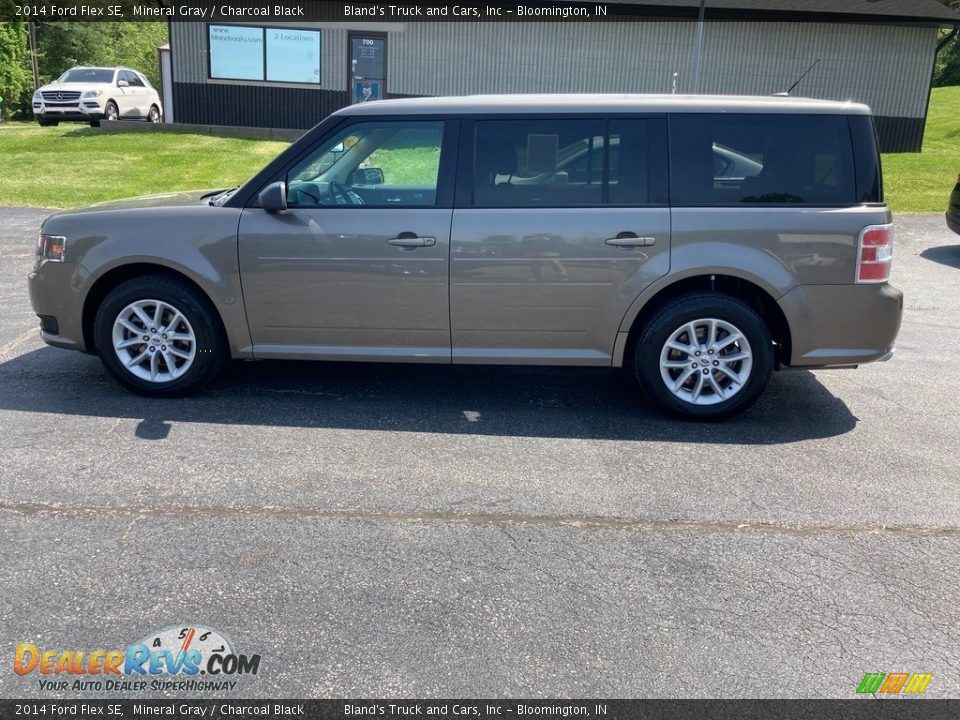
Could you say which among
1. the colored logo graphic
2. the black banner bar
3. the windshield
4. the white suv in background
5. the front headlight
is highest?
the windshield

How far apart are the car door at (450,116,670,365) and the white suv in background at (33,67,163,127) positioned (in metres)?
21.6

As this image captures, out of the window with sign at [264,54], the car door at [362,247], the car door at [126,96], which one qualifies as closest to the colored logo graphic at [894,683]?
the car door at [362,247]

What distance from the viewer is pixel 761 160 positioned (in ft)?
17.2

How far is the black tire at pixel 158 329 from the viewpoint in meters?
5.50

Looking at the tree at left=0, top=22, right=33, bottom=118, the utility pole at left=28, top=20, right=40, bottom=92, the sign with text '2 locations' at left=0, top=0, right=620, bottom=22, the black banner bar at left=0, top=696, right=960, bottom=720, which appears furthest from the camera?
the utility pole at left=28, top=20, right=40, bottom=92

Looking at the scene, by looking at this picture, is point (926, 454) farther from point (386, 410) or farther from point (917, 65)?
point (917, 65)

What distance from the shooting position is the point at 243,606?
131 inches

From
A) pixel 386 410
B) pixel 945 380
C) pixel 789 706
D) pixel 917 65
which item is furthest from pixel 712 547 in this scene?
pixel 917 65

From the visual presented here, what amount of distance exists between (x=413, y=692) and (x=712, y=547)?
159cm

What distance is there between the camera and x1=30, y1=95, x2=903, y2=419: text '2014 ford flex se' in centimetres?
521

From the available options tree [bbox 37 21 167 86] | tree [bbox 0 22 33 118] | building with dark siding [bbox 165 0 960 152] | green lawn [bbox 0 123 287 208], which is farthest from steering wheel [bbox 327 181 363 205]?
tree [bbox 37 21 167 86]

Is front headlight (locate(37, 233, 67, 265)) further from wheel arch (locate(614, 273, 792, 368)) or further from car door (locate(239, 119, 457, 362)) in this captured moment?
wheel arch (locate(614, 273, 792, 368))

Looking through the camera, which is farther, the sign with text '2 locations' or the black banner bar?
the sign with text '2 locations'

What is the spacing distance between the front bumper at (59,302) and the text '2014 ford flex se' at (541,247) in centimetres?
3
